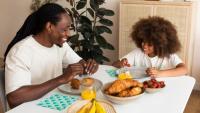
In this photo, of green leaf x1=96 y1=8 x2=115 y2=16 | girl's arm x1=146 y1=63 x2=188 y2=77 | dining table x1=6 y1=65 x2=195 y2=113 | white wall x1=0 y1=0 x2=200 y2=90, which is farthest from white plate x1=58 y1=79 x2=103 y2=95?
white wall x1=0 y1=0 x2=200 y2=90

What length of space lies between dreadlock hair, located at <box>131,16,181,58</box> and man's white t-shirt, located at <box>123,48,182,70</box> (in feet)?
0.18

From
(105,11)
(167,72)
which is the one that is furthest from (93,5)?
(167,72)

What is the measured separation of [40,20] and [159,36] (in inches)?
36.2

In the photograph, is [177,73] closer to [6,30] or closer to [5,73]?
[5,73]

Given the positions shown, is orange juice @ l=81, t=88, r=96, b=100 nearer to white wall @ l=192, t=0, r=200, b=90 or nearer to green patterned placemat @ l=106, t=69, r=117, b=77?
green patterned placemat @ l=106, t=69, r=117, b=77

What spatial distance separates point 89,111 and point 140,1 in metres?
2.28

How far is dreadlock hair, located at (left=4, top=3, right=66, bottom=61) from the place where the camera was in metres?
1.95

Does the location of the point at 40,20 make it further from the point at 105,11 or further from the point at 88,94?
the point at 105,11

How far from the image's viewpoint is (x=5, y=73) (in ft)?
5.63

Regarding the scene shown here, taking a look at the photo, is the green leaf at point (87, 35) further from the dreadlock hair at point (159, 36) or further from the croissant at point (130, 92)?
the croissant at point (130, 92)

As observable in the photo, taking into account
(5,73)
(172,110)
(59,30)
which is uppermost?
(59,30)

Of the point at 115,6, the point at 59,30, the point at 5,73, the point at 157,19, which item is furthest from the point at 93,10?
the point at 5,73

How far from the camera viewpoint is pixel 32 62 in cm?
192

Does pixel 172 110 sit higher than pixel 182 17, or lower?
lower
